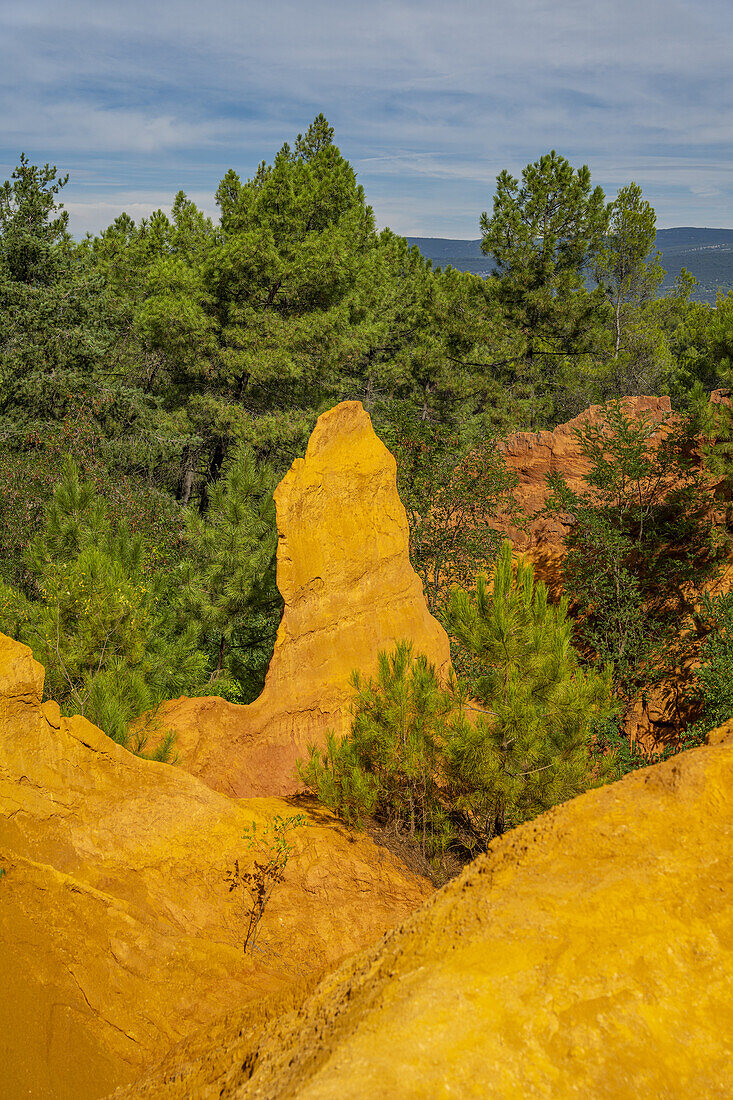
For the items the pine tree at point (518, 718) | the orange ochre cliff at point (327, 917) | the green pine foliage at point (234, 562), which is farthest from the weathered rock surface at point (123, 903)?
the green pine foliage at point (234, 562)

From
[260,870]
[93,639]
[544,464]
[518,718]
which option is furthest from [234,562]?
[544,464]

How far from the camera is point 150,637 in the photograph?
9438 millimetres

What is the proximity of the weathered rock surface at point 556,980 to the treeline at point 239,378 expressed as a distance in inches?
205

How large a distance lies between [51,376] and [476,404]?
12.9 m

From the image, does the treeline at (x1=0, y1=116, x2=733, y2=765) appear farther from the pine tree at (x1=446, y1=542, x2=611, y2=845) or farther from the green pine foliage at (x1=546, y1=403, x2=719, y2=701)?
the pine tree at (x1=446, y1=542, x2=611, y2=845)

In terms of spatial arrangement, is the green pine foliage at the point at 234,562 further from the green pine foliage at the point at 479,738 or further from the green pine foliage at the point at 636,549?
the green pine foliage at the point at 636,549

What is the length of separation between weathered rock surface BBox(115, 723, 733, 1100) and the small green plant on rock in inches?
96.6

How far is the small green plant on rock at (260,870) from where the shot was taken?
19.5 feet

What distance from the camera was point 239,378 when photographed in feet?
63.7

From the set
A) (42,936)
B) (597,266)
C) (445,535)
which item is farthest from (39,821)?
(597,266)

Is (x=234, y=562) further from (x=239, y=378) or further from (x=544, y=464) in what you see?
(x=239, y=378)

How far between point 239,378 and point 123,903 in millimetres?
15917

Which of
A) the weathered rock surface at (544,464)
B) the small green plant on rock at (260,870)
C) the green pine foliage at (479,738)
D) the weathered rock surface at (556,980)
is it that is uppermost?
the weathered rock surface at (544,464)

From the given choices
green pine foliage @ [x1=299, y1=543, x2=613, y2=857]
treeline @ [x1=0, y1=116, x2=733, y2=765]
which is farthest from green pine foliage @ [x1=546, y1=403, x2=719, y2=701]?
green pine foliage @ [x1=299, y1=543, x2=613, y2=857]
